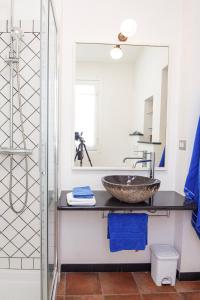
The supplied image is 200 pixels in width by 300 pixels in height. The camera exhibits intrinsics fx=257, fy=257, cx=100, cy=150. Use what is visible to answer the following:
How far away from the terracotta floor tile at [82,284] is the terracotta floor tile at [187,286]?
Result: 0.69 m

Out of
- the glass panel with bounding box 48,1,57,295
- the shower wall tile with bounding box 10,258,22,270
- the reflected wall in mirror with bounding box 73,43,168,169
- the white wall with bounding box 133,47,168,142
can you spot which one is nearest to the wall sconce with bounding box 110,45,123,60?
the reflected wall in mirror with bounding box 73,43,168,169

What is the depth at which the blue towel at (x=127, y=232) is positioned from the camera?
6.63 feet

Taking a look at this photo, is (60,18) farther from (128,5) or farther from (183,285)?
(183,285)

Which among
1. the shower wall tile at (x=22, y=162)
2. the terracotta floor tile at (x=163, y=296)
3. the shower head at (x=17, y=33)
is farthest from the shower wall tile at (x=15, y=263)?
the shower head at (x=17, y=33)

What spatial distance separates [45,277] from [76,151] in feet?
3.65

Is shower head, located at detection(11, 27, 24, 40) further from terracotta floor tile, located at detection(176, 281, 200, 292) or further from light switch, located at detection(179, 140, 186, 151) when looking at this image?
terracotta floor tile, located at detection(176, 281, 200, 292)

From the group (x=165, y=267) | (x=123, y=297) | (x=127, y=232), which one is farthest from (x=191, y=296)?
(x=127, y=232)

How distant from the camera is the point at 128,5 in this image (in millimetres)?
2260

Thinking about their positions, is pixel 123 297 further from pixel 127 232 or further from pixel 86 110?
pixel 86 110

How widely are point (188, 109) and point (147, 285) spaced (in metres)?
1.55

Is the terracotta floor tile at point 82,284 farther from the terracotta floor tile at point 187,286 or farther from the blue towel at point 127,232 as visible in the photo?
the terracotta floor tile at point 187,286

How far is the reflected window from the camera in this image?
2285 millimetres

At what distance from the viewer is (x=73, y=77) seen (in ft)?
7.42

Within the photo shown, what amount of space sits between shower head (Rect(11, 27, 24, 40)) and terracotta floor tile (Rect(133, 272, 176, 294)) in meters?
2.28
